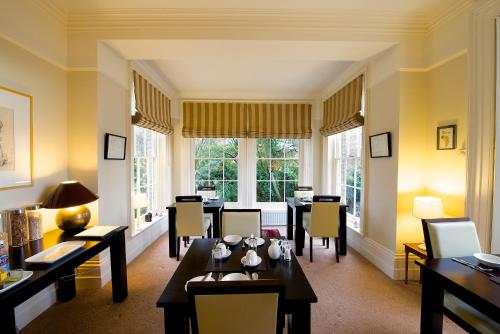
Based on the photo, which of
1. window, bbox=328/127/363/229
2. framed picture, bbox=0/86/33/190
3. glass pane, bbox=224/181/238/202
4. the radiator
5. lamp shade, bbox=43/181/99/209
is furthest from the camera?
glass pane, bbox=224/181/238/202

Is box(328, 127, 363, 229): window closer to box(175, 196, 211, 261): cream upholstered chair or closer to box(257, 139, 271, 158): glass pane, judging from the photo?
box(257, 139, 271, 158): glass pane

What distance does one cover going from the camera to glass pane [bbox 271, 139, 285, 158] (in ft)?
16.8

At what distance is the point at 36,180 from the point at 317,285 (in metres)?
3.07

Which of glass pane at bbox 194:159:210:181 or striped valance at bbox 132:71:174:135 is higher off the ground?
striped valance at bbox 132:71:174:135

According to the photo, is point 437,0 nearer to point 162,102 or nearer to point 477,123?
point 477,123

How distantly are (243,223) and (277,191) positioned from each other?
2.75 metres

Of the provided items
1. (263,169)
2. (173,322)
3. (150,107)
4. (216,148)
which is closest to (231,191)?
(263,169)

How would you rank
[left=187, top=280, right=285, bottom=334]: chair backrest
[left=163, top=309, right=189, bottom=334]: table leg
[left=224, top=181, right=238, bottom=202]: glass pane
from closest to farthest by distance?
[left=187, top=280, right=285, bottom=334]: chair backrest → [left=163, top=309, right=189, bottom=334]: table leg → [left=224, top=181, right=238, bottom=202]: glass pane

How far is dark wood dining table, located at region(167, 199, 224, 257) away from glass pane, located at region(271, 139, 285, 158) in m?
1.85

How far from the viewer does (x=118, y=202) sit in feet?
9.50

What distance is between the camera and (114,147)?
2.76 metres

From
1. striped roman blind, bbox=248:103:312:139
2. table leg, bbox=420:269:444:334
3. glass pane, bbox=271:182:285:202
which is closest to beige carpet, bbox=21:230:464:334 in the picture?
table leg, bbox=420:269:444:334

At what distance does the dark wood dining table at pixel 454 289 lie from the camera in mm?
1202

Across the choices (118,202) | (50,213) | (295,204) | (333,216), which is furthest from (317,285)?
(50,213)
